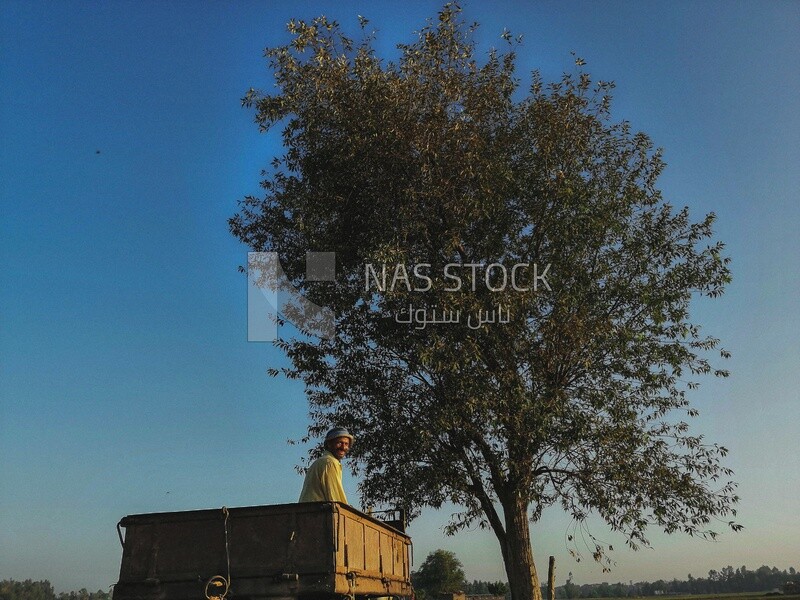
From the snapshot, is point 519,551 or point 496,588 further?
point 496,588

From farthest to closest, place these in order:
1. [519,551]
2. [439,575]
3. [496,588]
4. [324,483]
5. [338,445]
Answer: [439,575], [496,588], [519,551], [338,445], [324,483]

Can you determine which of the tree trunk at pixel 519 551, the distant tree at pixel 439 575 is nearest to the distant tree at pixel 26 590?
the distant tree at pixel 439 575

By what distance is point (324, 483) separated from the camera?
9562mm

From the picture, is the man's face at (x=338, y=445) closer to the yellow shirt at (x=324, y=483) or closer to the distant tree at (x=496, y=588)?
the yellow shirt at (x=324, y=483)

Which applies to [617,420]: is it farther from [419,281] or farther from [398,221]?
[398,221]

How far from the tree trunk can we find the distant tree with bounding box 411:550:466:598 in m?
93.7

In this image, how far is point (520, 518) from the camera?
58.1ft

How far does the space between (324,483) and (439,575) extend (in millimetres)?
106568

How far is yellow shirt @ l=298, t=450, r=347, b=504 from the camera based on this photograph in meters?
9.54

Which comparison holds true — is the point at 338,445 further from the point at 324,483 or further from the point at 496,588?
the point at 496,588

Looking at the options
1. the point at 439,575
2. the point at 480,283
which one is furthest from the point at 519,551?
the point at 439,575

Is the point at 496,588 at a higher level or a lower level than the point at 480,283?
lower

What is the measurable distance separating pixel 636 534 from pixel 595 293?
19.2 ft

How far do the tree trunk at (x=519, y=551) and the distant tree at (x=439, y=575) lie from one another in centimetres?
9370
